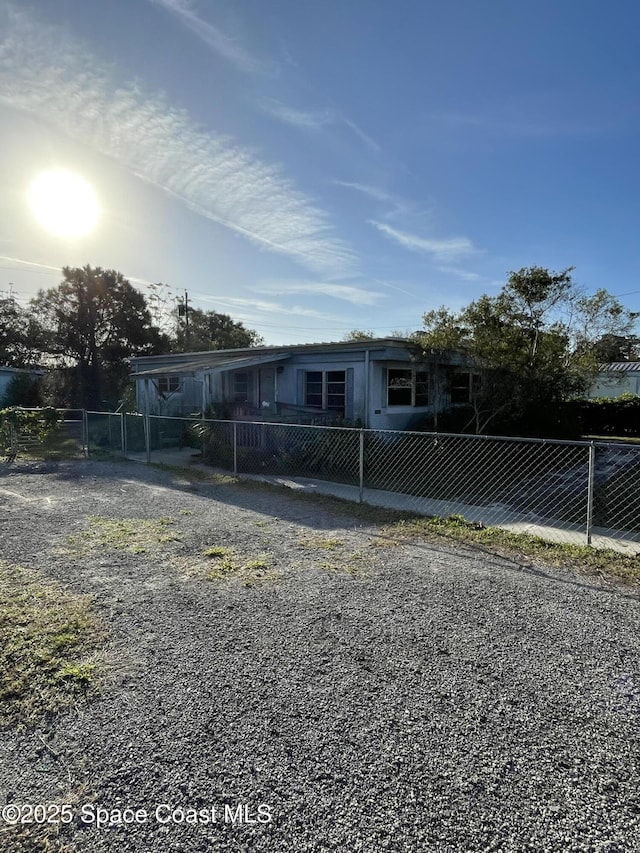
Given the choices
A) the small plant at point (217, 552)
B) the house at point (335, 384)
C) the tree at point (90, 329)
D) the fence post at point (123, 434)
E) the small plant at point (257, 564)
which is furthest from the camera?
the tree at point (90, 329)

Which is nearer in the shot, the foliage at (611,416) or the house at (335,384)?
the house at (335,384)

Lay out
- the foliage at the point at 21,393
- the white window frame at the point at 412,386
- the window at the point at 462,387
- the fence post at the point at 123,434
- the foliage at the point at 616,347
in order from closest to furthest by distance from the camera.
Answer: the fence post at the point at 123,434 → the white window frame at the point at 412,386 → the window at the point at 462,387 → the foliage at the point at 21,393 → the foliage at the point at 616,347

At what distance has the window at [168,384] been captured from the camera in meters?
17.5

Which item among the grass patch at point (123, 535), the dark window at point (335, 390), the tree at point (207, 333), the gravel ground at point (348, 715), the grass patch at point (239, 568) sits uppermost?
the tree at point (207, 333)

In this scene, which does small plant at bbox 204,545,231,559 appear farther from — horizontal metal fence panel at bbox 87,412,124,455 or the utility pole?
the utility pole

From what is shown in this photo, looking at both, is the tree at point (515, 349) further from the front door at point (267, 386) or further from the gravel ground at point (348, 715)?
the gravel ground at point (348, 715)

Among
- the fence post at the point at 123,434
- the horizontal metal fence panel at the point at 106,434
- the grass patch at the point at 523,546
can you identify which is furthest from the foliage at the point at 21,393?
the grass patch at the point at 523,546

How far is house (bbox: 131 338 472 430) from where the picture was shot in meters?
12.1

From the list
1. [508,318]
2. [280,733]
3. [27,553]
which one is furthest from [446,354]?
[280,733]

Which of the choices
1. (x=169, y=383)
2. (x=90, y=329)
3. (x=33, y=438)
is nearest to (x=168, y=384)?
(x=169, y=383)

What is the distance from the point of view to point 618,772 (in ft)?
6.19

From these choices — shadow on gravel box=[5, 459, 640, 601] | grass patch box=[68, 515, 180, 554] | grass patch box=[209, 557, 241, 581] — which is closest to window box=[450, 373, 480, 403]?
shadow on gravel box=[5, 459, 640, 601]

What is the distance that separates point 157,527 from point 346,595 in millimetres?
2951

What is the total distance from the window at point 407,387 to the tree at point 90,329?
20.7 meters
